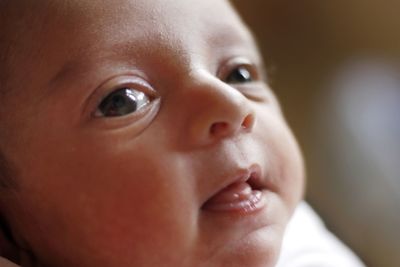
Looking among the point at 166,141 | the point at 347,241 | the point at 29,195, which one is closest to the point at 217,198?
the point at 166,141

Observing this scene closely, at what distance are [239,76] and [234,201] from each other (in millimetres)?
185

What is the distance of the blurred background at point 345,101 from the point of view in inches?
52.2

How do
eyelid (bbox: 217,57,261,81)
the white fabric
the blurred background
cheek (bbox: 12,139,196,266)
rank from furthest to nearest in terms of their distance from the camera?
the blurred background → the white fabric → eyelid (bbox: 217,57,261,81) → cheek (bbox: 12,139,196,266)

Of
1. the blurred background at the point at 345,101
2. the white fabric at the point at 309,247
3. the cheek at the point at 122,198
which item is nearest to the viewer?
the cheek at the point at 122,198

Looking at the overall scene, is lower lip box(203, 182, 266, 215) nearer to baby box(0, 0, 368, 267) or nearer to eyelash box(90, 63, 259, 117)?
baby box(0, 0, 368, 267)

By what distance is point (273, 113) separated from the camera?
0.83 meters

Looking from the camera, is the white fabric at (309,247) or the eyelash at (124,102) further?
the white fabric at (309,247)

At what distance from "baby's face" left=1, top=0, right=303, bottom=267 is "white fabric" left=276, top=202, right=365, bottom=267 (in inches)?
7.7

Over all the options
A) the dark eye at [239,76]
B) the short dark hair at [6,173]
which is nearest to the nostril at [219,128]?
the dark eye at [239,76]

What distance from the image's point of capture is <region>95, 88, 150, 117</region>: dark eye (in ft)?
2.30

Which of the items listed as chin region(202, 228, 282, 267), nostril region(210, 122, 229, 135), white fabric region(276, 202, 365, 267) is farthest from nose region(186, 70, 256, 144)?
white fabric region(276, 202, 365, 267)

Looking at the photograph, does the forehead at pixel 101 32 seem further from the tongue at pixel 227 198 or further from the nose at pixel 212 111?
the tongue at pixel 227 198

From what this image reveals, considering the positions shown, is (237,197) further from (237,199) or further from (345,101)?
(345,101)

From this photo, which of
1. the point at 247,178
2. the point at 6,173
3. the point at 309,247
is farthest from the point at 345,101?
the point at 6,173
